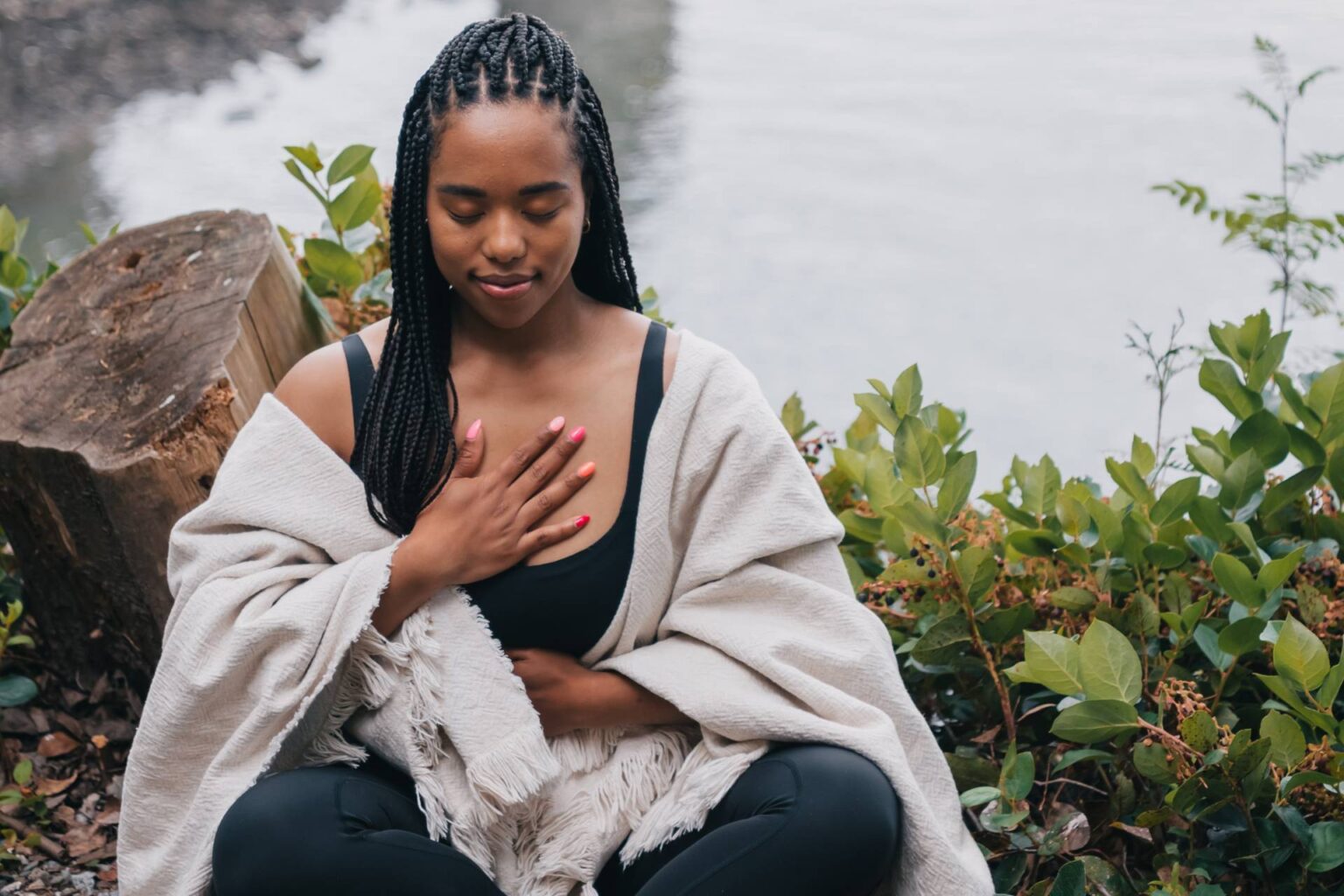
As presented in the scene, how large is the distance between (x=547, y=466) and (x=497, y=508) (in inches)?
3.1

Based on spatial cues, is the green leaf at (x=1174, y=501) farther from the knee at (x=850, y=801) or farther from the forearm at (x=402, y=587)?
the forearm at (x=402, y=587)

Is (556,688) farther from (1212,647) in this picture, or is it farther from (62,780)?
(62,780)

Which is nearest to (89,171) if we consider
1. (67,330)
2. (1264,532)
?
(67,330)

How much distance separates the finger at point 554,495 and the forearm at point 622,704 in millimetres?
192

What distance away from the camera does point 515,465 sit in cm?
164

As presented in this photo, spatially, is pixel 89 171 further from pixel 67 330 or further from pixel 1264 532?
pixel 1264 532

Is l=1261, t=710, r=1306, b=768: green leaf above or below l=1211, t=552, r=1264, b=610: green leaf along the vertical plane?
below

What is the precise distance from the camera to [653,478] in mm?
1625

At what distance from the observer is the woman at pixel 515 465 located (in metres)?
1.44

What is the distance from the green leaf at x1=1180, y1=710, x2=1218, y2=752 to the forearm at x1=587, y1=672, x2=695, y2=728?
0.55m

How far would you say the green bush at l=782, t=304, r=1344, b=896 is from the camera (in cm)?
161

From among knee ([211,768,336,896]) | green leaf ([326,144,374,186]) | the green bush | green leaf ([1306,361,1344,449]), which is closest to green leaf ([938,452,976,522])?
the green bush

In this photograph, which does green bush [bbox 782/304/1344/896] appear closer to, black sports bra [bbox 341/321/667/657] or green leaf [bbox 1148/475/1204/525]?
green leaf [bbox 1148/475/1204/525]

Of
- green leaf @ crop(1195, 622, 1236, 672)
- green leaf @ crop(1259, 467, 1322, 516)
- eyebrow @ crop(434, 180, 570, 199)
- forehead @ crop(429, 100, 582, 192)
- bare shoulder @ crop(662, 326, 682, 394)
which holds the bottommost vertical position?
green leaf @ crop(1195, 622, 1236, 672)
